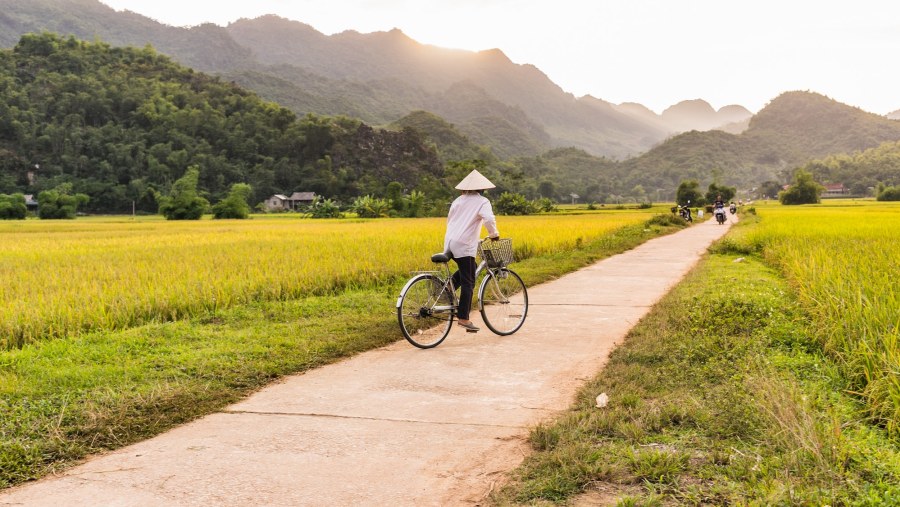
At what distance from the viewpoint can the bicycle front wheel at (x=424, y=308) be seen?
6410 mm

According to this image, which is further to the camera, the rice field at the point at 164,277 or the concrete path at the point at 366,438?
the rice field at the point at 164,277

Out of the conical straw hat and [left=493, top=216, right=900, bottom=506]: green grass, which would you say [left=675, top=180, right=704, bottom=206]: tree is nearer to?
the conical straw hat

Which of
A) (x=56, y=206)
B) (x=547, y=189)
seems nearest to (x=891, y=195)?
(x=547, y=189)

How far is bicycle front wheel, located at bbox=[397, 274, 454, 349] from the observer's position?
6.41 m

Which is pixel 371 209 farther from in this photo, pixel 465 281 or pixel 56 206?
pixel 465 281

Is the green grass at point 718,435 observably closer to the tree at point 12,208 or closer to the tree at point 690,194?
the tree at point 12,208

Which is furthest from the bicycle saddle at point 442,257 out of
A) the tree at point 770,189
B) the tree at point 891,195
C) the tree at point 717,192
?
the tree at point 770,189

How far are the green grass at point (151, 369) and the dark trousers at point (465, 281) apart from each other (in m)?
0.89

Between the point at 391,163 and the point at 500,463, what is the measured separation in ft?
287

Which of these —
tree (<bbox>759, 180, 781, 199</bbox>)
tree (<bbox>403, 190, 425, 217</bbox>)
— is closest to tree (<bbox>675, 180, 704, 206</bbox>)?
tree (<bbox>403, 190, 425, 217</bbox>)

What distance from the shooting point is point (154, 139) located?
261 feet

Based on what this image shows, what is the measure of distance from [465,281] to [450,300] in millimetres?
274

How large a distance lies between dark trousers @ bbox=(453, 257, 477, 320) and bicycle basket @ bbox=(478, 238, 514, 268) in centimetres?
40

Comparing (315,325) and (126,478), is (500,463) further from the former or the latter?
(315,325)
